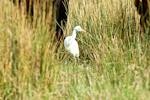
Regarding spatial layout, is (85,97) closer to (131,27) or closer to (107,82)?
(107,82)

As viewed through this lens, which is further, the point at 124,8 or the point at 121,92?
the point at 124,8

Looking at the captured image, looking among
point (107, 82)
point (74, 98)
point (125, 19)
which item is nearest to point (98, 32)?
point (125, 19)

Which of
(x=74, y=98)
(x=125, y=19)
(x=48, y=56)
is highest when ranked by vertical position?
(x=125, y=19)

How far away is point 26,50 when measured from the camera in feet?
7.66

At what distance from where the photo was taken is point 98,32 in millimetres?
4332

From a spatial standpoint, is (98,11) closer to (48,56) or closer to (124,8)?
(124,8)

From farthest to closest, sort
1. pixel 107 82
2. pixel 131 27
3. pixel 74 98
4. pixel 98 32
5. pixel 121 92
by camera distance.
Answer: pixel 98 32, pixel 131 27, pixel 107 82, pixel 74 98, pixel 121 92

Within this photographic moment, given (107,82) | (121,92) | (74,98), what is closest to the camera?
(121,92)

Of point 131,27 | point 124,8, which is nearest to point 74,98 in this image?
point 131,27

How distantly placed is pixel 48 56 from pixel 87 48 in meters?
1.82

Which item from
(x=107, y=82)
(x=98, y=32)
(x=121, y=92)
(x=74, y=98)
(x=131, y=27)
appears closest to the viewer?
(x=121, y=92)

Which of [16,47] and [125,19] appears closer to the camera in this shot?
[16,47]

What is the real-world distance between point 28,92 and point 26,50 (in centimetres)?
35

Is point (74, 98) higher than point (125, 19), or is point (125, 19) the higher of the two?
point (125, 19)
